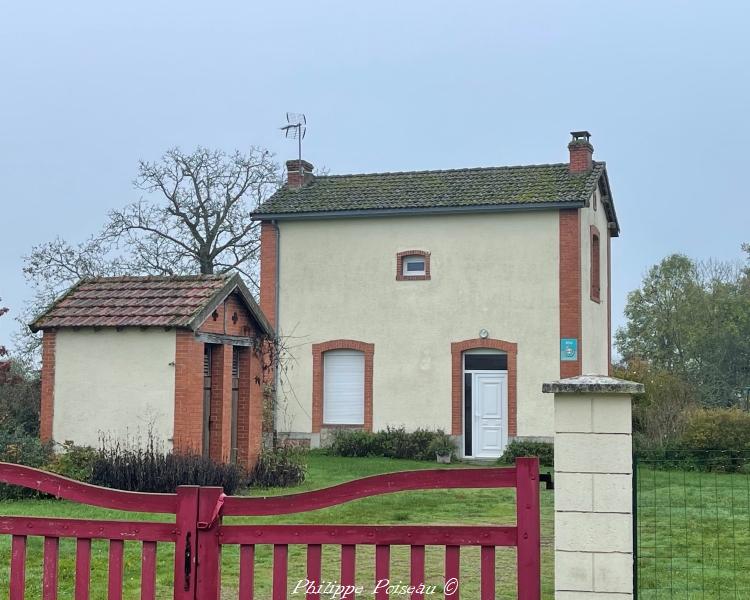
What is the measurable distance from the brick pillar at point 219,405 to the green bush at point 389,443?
319 inches

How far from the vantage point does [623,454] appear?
4973 mm

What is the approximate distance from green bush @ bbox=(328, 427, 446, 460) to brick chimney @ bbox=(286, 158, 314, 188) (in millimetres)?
6725

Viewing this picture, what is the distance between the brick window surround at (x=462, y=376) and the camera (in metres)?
23.3

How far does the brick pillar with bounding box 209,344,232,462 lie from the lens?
15570mm

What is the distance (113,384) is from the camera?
15.0m

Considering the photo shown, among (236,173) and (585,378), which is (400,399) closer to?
(236,173)

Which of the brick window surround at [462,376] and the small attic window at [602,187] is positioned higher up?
the small attic window at [602,187]

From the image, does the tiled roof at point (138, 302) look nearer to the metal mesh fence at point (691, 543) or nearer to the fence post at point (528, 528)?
the metal mesh fence at point (691, 543)

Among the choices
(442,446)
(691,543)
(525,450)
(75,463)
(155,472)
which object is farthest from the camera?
(442,446)

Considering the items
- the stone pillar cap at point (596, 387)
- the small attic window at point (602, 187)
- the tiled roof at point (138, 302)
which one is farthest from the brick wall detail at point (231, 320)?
the small attic window at point (602, 187)

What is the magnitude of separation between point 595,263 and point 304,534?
869 inches

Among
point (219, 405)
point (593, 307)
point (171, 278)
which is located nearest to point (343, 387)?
point (593, 307)

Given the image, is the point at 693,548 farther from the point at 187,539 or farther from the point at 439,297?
the point at 439,297

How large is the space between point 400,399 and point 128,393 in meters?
10.2
